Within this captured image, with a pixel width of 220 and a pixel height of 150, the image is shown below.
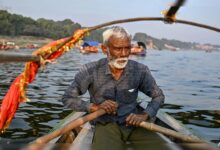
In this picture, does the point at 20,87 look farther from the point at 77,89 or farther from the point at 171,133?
the point at 171,133

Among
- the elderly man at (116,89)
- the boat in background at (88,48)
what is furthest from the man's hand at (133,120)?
the boat in background at (88,48)

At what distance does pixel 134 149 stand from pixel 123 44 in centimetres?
140

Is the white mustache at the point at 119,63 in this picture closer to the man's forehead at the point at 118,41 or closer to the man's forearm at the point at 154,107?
the man's forehead at the point at 118,41

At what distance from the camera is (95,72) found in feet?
17.1

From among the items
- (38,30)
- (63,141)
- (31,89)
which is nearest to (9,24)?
(38,30)

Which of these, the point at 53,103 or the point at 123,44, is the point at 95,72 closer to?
the point at 123,44

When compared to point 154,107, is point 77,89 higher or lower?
higher

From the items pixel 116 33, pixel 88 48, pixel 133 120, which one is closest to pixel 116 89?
pixel 133 120

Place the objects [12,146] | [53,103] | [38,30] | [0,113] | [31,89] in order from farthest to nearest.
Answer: [38,30], [31,89], [53,103], [0,113], [12,146]

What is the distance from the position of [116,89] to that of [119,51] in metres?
0.57

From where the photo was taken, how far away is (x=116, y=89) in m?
5.23

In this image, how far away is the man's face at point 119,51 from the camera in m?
5.02

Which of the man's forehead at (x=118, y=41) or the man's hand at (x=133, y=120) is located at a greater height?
the man's forehead at (x=118, y=41)

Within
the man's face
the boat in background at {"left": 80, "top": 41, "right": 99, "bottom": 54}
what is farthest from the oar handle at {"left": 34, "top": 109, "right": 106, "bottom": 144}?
the boat in background at {"left": 80, "top": 41, "right": 99, "bottom": 54}
